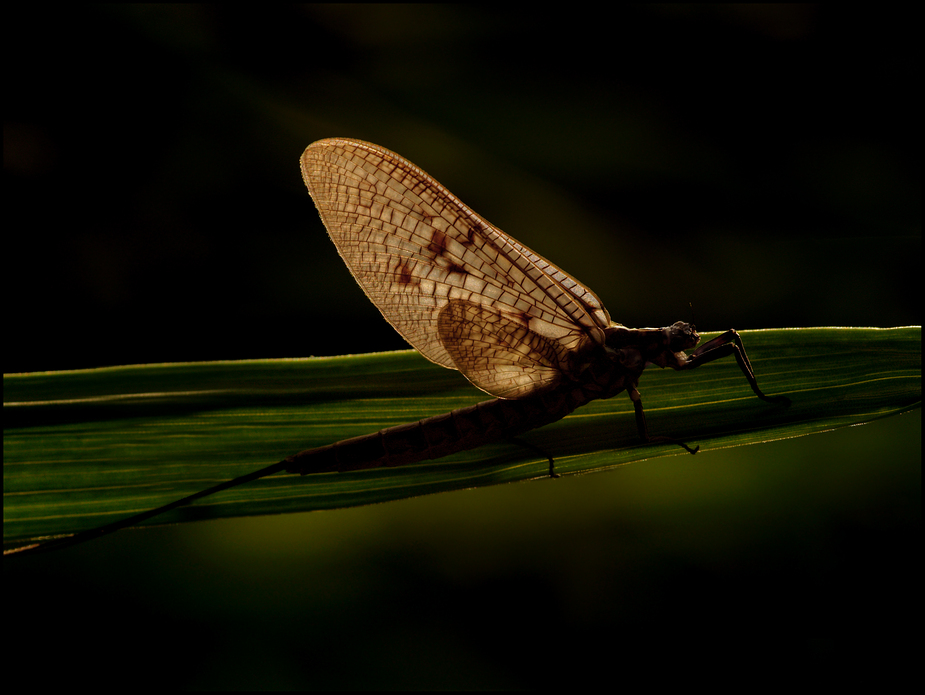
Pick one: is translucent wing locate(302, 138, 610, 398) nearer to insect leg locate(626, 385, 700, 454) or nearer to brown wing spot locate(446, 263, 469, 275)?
Result: brown wing spot locate(446, 263, 469, 275)

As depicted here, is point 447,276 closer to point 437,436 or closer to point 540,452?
point 437,436

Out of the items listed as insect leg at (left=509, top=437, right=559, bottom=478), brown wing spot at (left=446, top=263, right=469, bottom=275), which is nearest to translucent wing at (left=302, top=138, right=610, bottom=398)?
brown wing spot at (left=446, top=263, right=469, bottom=275)

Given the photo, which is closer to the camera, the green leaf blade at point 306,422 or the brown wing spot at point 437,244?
the brown wing spot at point 437,244

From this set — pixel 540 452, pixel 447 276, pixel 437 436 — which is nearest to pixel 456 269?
pixel 447 276

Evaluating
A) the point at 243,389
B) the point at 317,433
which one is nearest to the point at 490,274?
the point at 317,433

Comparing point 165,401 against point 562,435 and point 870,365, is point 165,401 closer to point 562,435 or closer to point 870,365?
point 562,435

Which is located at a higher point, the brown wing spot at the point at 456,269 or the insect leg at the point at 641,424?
the brown wing spot at the point at 456,269

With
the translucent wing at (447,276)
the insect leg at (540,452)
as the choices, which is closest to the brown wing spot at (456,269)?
the translucent wing at (447,276)

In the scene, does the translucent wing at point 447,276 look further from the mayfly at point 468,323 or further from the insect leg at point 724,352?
the insect leg at point 724,352
